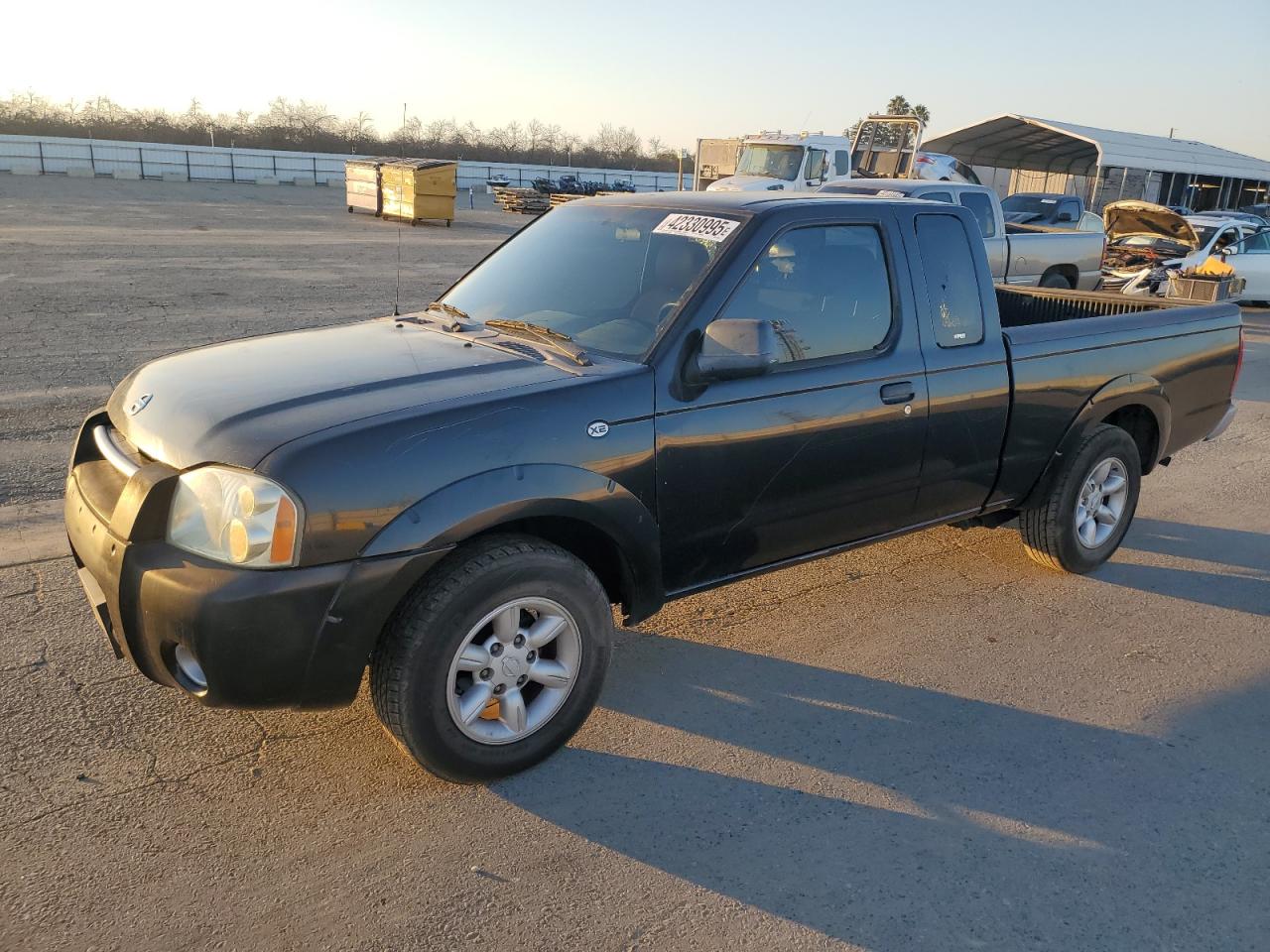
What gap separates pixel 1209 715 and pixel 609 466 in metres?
2.60

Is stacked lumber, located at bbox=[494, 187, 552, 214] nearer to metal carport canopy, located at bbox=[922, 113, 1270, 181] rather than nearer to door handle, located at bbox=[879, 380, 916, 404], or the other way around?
metal carport canopy, located at bbox=[922, 113, 1270, 181]

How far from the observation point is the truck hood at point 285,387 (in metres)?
2.95

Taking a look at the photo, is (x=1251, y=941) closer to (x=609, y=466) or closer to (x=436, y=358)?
(x=609, y=466)

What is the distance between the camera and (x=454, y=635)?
303 cm

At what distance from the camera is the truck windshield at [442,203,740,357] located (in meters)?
3.72

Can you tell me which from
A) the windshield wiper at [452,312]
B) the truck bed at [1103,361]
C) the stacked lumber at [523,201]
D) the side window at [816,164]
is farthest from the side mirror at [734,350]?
the stacked lumber at [523,201]

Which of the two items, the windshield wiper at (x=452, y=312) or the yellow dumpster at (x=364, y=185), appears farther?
the yellow dumpster at (x=364, y=185)

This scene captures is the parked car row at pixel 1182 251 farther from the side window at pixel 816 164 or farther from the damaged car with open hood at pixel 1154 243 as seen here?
the side window at pixel 816 164

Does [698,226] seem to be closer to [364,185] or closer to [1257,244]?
[1257,244]

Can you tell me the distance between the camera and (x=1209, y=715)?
12.9 feet

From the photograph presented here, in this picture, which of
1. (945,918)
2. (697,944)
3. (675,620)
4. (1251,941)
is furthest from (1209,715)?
(697,944)

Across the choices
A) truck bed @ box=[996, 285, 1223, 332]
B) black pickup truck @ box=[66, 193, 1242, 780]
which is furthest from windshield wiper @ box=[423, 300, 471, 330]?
truck bed @ box=[996, 285, 1223, 332]

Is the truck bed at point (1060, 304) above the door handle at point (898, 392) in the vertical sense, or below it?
above

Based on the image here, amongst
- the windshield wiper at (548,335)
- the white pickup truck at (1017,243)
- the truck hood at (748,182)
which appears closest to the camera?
the windshield wiper at (548,335)
